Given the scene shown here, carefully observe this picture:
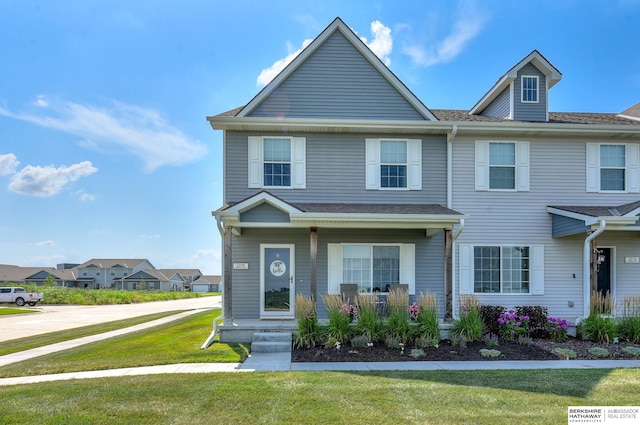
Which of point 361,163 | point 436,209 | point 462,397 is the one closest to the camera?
point 462,397

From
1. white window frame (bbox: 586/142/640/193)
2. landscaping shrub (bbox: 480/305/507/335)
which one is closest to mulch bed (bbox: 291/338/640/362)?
landscaping shrub (bbox: 480/305/507/335)

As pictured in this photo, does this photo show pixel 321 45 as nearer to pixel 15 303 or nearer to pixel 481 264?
pixel 481 264

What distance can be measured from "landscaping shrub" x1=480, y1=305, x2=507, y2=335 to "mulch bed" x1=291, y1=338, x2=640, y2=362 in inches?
22.7

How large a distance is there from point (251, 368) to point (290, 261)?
4432 millimetres

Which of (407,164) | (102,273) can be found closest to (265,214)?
(407,164)

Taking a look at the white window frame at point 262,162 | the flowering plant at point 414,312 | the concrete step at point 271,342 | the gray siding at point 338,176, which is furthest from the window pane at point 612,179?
the concrete step at point 271,342

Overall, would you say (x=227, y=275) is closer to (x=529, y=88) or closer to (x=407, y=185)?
A: (x=407, y=185)

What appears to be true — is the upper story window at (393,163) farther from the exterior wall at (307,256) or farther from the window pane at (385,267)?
the window pane at (385,267)

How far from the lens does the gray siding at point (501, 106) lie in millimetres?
13164

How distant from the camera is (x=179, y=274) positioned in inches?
3167

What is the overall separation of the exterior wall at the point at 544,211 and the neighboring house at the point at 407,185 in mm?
31

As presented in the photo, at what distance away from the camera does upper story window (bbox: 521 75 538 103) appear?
12977 mm

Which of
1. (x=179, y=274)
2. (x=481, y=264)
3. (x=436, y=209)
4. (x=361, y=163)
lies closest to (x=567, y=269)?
(x=481, y=264)

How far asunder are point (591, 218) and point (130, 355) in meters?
11.8
